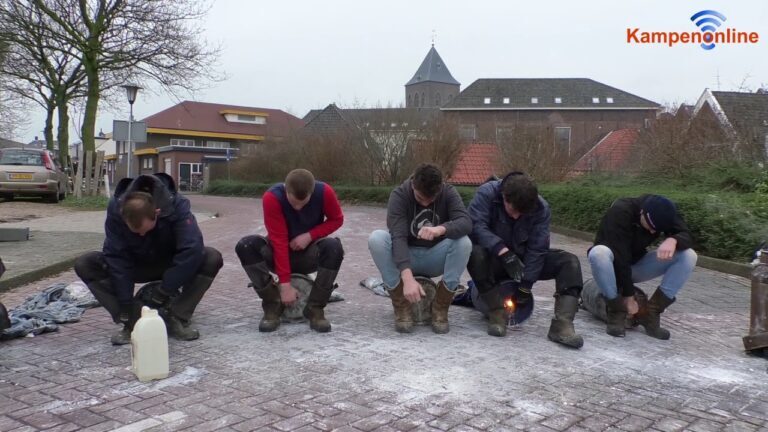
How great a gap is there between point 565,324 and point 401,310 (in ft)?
3.77

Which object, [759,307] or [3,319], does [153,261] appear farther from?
[759,307]

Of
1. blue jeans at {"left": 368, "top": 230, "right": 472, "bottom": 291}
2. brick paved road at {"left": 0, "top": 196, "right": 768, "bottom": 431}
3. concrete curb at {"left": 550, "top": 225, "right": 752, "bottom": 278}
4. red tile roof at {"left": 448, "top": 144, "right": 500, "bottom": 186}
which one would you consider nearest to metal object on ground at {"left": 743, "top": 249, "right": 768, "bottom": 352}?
brick paved road at {"left": 0, "top": 196, "right": 768, "bottom": 431}

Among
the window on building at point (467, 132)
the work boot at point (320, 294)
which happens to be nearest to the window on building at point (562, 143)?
the window on building at point (467, 132)

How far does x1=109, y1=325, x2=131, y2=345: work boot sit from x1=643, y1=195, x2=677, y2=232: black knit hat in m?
3.64

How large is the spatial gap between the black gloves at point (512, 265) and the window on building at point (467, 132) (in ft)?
56.6

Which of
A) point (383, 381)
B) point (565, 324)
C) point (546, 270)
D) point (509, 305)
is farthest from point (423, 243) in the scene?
point (383, 381)

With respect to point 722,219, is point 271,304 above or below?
below

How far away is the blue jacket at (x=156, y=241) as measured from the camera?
4.04 m

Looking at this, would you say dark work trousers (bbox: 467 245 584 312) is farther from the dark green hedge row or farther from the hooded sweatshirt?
the dark green hedge row

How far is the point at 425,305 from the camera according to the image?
4.69 meters

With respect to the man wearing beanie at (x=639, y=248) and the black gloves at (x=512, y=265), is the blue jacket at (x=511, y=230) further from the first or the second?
the man wearing beanie at (x=639, y=248)

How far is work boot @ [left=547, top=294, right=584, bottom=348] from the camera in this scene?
414cm

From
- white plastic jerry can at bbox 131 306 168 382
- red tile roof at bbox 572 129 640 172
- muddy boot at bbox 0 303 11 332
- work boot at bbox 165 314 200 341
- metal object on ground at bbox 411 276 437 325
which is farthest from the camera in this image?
red tile roof at bbox 572 129 640 172

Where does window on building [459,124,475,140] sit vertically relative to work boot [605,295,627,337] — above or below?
above
